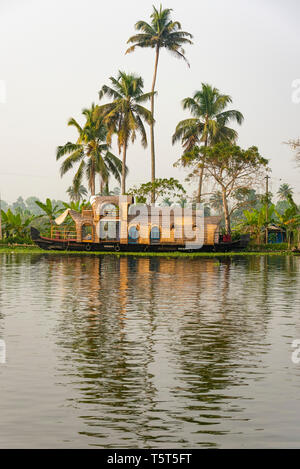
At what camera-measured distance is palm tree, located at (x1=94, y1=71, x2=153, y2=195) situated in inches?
2312

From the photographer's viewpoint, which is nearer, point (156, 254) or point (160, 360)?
point (160, 360)

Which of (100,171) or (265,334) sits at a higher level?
(100,171)

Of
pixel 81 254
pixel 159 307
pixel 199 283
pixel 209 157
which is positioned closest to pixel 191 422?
pixel 159 307

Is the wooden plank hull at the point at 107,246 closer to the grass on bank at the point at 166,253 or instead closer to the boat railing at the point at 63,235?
the grass on bank at the point at 166,253

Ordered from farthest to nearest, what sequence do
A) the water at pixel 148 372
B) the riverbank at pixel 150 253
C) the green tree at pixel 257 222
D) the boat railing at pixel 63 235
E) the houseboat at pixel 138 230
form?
1. the green tree at pixel 257 222
2. the boat railing at pixel 63 235
3. the houseboat at pixel 138 230
4. the riverbank at pixel 150 253
5. the water at pixel 148 372

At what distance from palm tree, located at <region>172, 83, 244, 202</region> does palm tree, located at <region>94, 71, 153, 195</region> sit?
18.4ft

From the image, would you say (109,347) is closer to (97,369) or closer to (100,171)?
(97,369)

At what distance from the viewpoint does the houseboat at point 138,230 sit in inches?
2005

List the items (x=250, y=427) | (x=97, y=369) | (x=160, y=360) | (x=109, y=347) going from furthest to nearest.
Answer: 1. (x=109, y=347)
2. (x=160, y=360)
3. (x=97, y=369)
4. (x=250, y=427)

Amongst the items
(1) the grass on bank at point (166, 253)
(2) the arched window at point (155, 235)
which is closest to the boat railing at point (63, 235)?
(1) the grass on bank at point (166, 253)

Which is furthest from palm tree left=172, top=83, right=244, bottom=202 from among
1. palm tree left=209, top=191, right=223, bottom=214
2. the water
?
the water

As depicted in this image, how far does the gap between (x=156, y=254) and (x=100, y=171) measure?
15384 mm

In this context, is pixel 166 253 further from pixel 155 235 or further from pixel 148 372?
pixel 148 372
